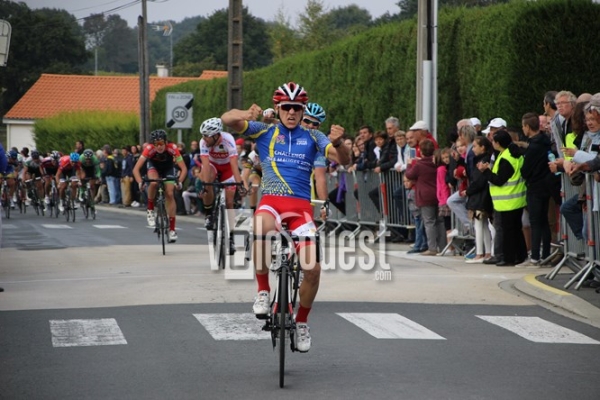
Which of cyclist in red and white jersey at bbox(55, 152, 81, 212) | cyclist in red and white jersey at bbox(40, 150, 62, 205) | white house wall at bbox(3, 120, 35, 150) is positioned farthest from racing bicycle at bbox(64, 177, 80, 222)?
white house wall at bbox(3, 120, 35, 150)

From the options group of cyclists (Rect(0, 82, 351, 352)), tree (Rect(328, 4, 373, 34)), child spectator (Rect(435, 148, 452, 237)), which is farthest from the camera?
tree (Rect(328, 4, 373, 34))

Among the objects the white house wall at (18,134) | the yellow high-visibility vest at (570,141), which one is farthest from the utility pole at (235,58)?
the white house wall at (18,134)

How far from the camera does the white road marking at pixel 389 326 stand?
10.8 meters

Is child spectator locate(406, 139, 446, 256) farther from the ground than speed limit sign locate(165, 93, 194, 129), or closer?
closer

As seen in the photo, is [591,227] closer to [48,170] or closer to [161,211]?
[161,211]

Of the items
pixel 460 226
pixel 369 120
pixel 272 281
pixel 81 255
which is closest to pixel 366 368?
pixel 272 281

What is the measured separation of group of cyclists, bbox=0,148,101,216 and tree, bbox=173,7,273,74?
65600mm

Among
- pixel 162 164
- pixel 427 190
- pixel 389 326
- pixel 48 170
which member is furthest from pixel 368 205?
pixel 48 170

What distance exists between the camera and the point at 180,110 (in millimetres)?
36938

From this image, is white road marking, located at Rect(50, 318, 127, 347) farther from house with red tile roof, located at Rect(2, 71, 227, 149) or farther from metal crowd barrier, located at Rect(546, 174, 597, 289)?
house with red tile roof, located at Rect(2, 71, 227, 149)

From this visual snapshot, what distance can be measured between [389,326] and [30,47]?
95.3 metres

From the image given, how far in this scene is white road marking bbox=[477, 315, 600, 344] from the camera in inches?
422

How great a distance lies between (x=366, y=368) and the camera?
358 inches

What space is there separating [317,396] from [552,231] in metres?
9.55
